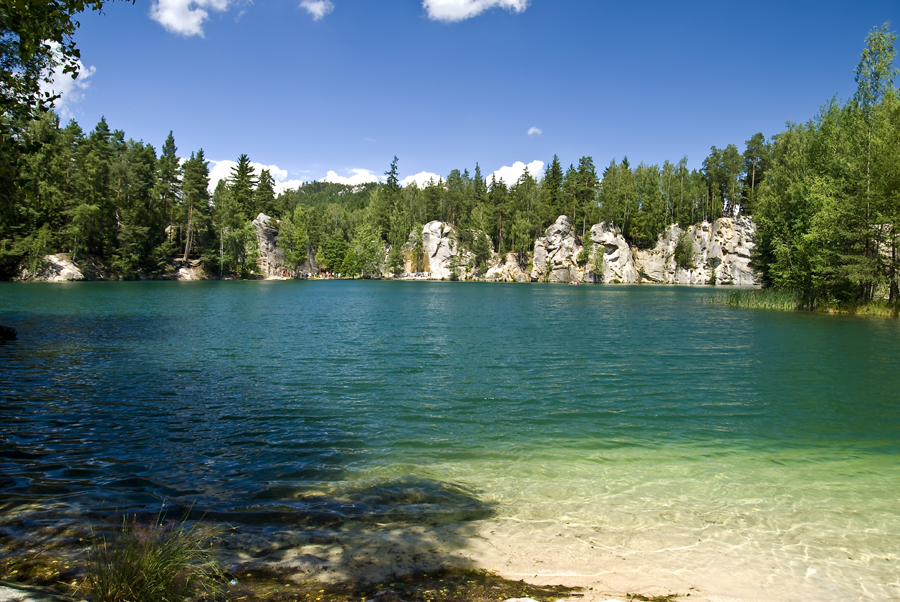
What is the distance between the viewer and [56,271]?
7431 cm

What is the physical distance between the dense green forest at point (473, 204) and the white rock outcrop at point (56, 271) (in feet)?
5.95

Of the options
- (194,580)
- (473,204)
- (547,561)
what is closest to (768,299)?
Answer: (547,561)

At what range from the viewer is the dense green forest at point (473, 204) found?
1401 inches

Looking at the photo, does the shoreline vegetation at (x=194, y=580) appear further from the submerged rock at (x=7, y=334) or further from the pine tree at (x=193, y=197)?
the pine tree at (x=193, y=197)

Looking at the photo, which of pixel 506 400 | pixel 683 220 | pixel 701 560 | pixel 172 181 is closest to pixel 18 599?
pixel 701 560

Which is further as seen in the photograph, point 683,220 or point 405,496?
point 683,220

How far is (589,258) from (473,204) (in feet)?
139

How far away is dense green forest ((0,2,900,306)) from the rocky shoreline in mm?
3327

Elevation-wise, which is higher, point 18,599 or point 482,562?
point 18,599

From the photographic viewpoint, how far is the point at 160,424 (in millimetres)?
A: 10828

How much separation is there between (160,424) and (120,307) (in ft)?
108

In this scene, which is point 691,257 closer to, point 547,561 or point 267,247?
point 267,247

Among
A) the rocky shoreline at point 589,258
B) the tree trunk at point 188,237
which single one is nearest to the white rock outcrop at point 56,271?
the tree trunk at point 188,237

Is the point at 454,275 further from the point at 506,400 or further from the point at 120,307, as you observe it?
the point at 506,400
